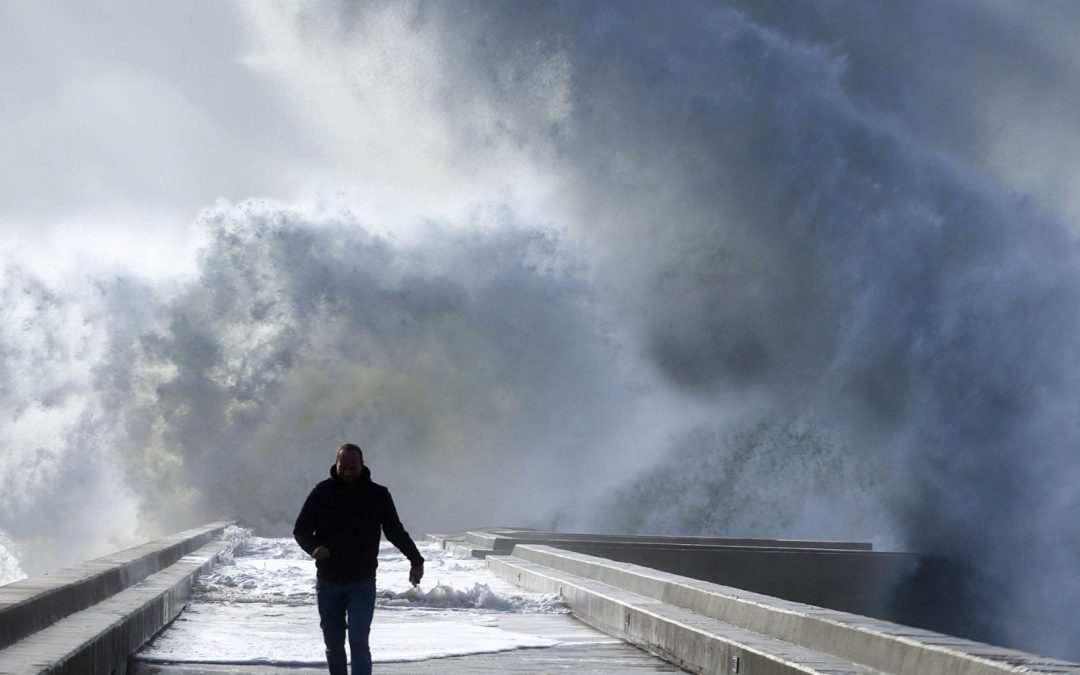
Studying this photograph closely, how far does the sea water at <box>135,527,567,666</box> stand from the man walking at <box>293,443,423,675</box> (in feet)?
5.90

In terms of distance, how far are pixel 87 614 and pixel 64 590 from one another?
25 cm

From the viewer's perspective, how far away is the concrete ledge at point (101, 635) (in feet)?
20.8

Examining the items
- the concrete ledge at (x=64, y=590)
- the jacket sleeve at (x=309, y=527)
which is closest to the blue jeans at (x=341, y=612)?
the jacket sleeve at (x=309, y=527)

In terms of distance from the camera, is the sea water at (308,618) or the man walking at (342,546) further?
the sea water at (308,618)

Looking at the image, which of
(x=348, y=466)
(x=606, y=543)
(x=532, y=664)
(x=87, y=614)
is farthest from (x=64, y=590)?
(x=606, y=543)

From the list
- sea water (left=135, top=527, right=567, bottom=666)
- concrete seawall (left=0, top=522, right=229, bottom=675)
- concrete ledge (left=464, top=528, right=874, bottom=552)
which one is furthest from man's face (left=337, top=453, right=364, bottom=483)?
concrete ledge (left=464, top=528, right=874, bottom=552)

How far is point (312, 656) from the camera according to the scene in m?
8.96

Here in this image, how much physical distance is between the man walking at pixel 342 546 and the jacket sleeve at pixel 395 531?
6 cm

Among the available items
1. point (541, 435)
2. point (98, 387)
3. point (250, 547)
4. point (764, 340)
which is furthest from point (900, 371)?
point (98, 387)

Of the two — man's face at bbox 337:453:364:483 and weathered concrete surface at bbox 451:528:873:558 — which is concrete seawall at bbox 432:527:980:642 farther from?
man's face at bbox 337:453:364:483

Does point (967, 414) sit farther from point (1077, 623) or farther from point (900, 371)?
point (1077, 623)

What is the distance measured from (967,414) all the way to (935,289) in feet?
12.4

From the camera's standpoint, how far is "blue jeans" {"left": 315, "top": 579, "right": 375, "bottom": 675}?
272 inches

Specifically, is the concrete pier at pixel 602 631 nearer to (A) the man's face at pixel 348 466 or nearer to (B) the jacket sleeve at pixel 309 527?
(B) the jacket sleeve at pixel 309 527
